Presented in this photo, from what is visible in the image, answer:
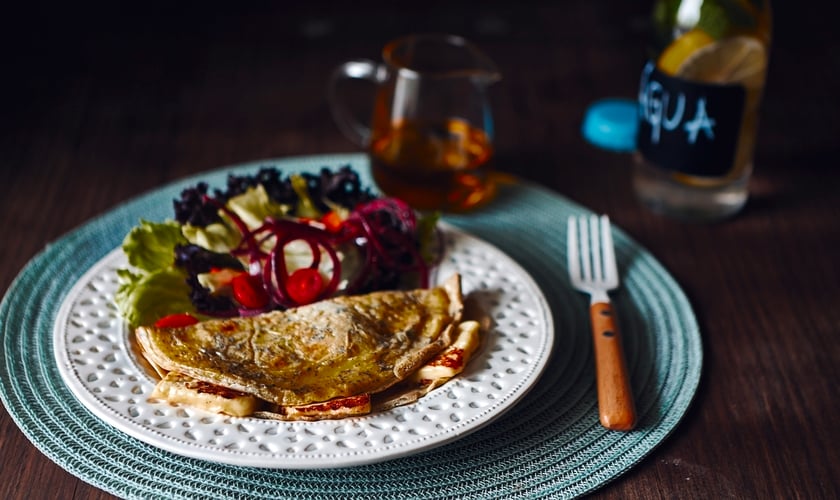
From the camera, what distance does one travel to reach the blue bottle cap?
2.90 m

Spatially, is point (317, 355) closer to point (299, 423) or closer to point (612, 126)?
point (299, 423)

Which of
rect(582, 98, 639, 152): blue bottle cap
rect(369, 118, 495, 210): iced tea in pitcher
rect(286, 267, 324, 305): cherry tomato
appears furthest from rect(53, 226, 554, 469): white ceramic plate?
rect(582, 98, 639, 152): blue bottle cap

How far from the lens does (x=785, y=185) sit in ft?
9.04

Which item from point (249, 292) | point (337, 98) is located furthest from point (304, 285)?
point (337, 98)

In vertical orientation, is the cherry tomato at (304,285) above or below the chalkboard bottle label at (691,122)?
below

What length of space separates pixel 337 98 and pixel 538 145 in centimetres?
67

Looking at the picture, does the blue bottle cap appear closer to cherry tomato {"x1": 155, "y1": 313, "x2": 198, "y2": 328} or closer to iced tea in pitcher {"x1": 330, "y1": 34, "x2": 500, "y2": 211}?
iced tea in pitcher {"x1": 330, "y1": 34, "x2": 500, "y2": 211}

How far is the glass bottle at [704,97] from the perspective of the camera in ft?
7.42

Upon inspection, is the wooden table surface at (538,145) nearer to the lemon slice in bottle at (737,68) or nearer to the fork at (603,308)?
the fork at (603,308)

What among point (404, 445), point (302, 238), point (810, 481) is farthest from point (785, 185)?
point (404, 445)

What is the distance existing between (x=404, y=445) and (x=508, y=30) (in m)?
2.63

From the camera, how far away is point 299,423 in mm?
1567

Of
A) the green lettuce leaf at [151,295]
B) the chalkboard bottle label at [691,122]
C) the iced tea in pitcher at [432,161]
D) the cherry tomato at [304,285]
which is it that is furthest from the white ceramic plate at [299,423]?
the chalkboard bottle label at [691,122]

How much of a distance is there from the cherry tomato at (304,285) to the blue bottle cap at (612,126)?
1.30 meters
